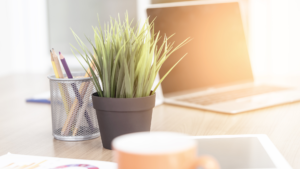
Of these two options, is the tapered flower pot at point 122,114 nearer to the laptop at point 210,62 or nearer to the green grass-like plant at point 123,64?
the green grass-like plant at point 123,64

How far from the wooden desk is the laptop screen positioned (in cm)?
15

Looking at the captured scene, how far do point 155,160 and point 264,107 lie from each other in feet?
2.06

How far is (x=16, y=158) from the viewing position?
50 centimetres

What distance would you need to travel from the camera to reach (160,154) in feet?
0.86

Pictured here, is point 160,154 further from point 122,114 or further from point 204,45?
point 204,45

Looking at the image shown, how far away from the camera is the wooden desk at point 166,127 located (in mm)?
546

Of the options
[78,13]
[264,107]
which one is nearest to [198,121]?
[264,107]

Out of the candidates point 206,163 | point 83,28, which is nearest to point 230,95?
point 206,163

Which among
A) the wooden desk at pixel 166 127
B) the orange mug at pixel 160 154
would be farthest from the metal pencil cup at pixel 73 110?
the orange mug at pixel 160 154

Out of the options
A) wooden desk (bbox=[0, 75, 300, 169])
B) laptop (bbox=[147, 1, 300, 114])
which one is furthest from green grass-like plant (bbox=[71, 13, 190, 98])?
laptop (bbox=[147, 1, 300, 114])

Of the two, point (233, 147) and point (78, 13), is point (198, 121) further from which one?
point (78, 13)

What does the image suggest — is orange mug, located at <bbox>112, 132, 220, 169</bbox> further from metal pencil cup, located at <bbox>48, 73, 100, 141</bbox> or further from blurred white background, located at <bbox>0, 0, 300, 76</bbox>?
blurred white background, located at <bbox>0, 0, 300, 76</bbox>

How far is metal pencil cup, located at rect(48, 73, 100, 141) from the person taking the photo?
59 cm

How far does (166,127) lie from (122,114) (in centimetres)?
19
